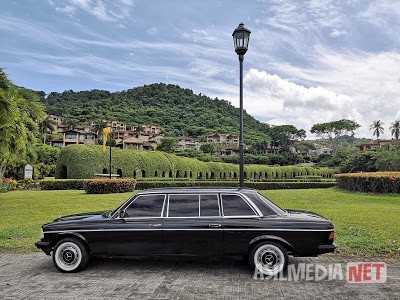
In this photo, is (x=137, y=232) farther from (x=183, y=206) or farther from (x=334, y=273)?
(x=334, y=273)

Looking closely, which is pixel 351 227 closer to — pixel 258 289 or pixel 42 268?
pixel 258 289

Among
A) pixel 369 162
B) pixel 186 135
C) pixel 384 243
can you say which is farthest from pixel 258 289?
pixel 186 135

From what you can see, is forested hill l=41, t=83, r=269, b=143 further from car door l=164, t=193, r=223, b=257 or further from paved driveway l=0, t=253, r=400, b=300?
car door l=164, t=193, r=223, b=257

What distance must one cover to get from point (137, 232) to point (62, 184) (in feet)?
80.8

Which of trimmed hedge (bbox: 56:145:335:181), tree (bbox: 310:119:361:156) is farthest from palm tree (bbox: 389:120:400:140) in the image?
trimmed hedge (bbox: 56:145:335:181)

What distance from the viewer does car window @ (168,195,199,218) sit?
6043 mm

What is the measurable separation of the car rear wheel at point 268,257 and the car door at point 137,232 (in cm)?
153

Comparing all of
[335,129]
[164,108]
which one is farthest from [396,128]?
[164,108]

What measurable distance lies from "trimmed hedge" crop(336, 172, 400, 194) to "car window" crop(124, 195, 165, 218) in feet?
58.8

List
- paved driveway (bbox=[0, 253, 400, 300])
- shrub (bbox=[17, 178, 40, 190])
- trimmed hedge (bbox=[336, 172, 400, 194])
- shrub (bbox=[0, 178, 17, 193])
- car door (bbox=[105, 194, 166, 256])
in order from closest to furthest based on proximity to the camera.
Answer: paved driveway (bbox=[0, 253, 400, 300]) → car door (bbox=[105, 194, 166, 256]) → trimmed hedge (bbox=[336, 172, 400, 194]) → shrub (bbox=[0, 178, 17, 193]) → shrub (bbox=[17, 178, 40, 190])

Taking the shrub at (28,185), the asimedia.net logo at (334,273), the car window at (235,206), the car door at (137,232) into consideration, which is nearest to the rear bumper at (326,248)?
the asimedia.net logo at (334,273)

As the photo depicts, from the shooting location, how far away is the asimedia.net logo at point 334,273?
220 inches

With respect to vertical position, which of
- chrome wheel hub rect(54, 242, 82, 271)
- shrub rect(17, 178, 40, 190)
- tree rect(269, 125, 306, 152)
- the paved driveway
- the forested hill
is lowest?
shrub rect(17, 178, 40, 190)

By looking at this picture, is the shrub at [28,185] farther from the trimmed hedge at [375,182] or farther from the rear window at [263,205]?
the rear window at [263,205]
